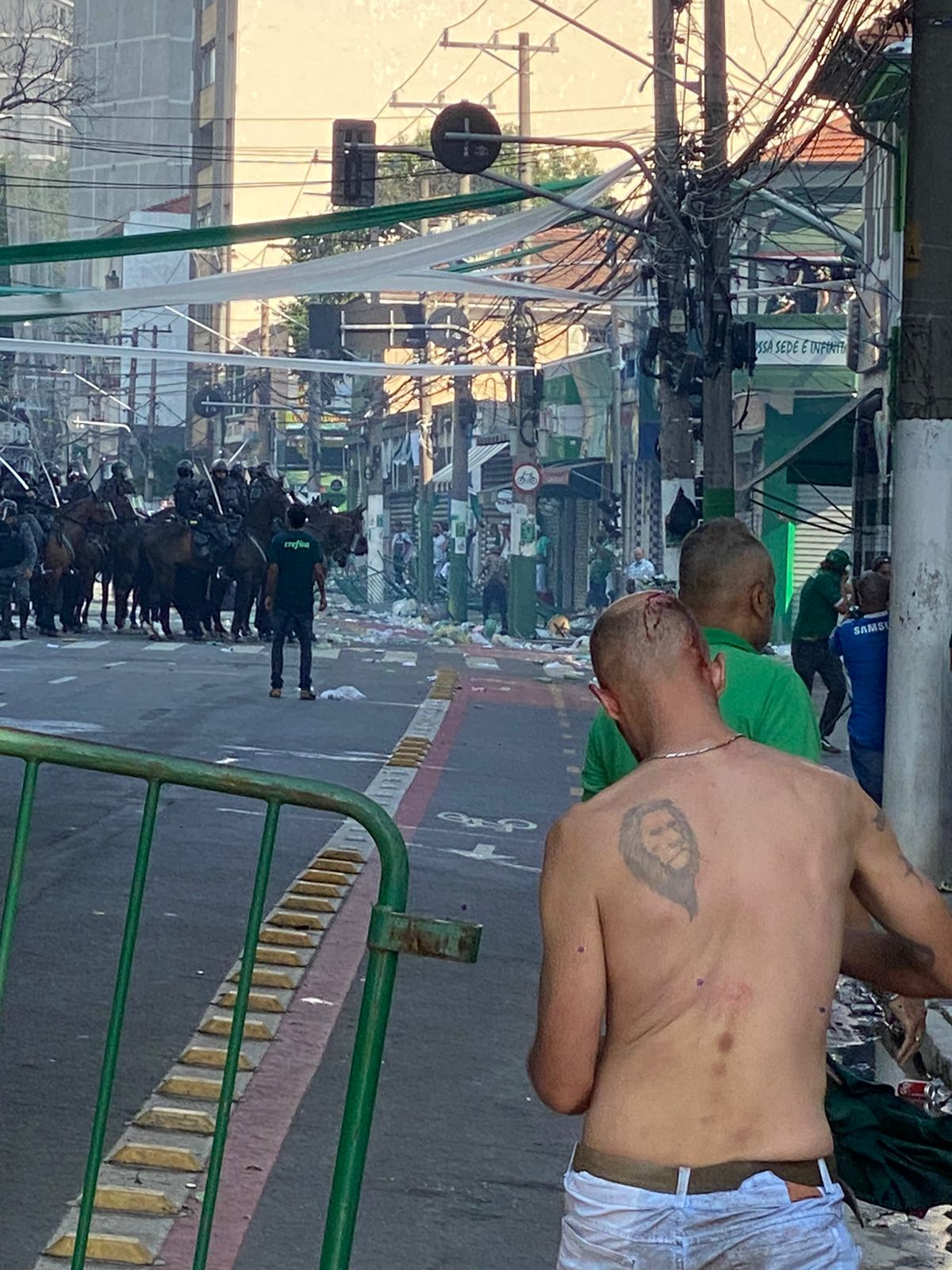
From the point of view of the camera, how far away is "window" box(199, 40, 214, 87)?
91.5m

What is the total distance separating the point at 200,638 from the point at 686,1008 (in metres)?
30.4

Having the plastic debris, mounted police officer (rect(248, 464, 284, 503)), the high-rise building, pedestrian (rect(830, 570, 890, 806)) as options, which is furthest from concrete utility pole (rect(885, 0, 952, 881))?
the high-rise building

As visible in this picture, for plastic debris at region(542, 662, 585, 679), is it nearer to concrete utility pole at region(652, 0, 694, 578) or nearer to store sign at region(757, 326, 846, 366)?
concrete utility pole at region(652, 0, 694, 578)

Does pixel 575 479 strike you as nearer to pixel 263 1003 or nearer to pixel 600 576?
pixel 600 576

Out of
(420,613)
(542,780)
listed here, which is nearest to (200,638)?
(420,613)

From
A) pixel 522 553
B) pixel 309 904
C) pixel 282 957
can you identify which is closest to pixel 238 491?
pixel 522 553

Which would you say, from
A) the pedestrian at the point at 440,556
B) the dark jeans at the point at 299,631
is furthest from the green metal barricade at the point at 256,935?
the pedestrian at the point at 440,556

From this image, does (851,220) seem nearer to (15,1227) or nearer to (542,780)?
(542,780)

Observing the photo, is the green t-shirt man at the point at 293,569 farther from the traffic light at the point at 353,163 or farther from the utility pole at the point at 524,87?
the utility pole at the point at 524,87

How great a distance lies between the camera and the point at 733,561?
5020 millimetres

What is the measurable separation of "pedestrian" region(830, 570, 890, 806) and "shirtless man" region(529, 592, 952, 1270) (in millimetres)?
8361

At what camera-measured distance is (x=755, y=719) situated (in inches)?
181

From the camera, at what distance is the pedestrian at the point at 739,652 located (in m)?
4.59

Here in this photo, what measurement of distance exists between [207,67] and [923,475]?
8862 centimetres
